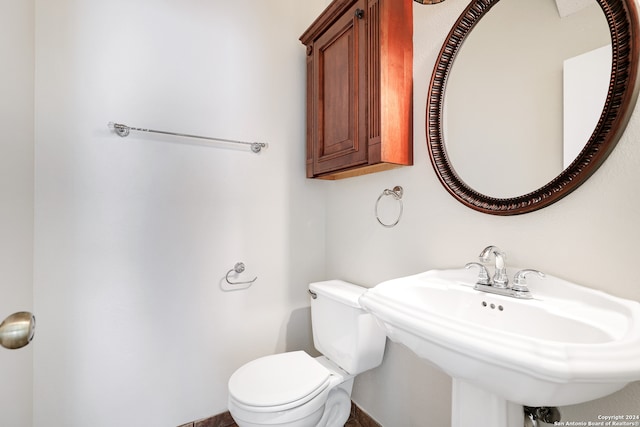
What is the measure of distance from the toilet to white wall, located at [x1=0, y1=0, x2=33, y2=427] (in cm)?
69

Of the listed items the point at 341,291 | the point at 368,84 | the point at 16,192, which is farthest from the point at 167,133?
the point at 341,291

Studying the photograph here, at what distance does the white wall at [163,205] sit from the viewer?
121 cm

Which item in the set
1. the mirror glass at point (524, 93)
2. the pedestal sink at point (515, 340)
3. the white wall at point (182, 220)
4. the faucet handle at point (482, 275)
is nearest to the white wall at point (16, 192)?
the white wall at point (182, 220)

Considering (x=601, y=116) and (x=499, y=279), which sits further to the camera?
(x=499, y=279)

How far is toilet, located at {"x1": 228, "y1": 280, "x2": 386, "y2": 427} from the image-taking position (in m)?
1.08

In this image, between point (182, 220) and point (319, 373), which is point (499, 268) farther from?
point (182, 220)

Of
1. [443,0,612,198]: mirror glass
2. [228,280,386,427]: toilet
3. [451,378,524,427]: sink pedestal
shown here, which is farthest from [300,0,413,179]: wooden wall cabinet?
[451,378,524,427]: sink pedestal

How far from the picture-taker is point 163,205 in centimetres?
140

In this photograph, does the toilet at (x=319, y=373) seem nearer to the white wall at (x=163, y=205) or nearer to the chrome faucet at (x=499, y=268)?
the white wall at (x=163, y=205)

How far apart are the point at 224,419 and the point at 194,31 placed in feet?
6.61

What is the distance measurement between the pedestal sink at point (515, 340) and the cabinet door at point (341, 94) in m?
0.68

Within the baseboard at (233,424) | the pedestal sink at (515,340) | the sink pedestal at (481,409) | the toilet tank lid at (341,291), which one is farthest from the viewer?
the baseboard at (233,424)

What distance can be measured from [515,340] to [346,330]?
88cm

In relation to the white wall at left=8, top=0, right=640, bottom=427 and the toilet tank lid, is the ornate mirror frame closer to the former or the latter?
the white wall at left=8, top=0, right=640, bottom=427
